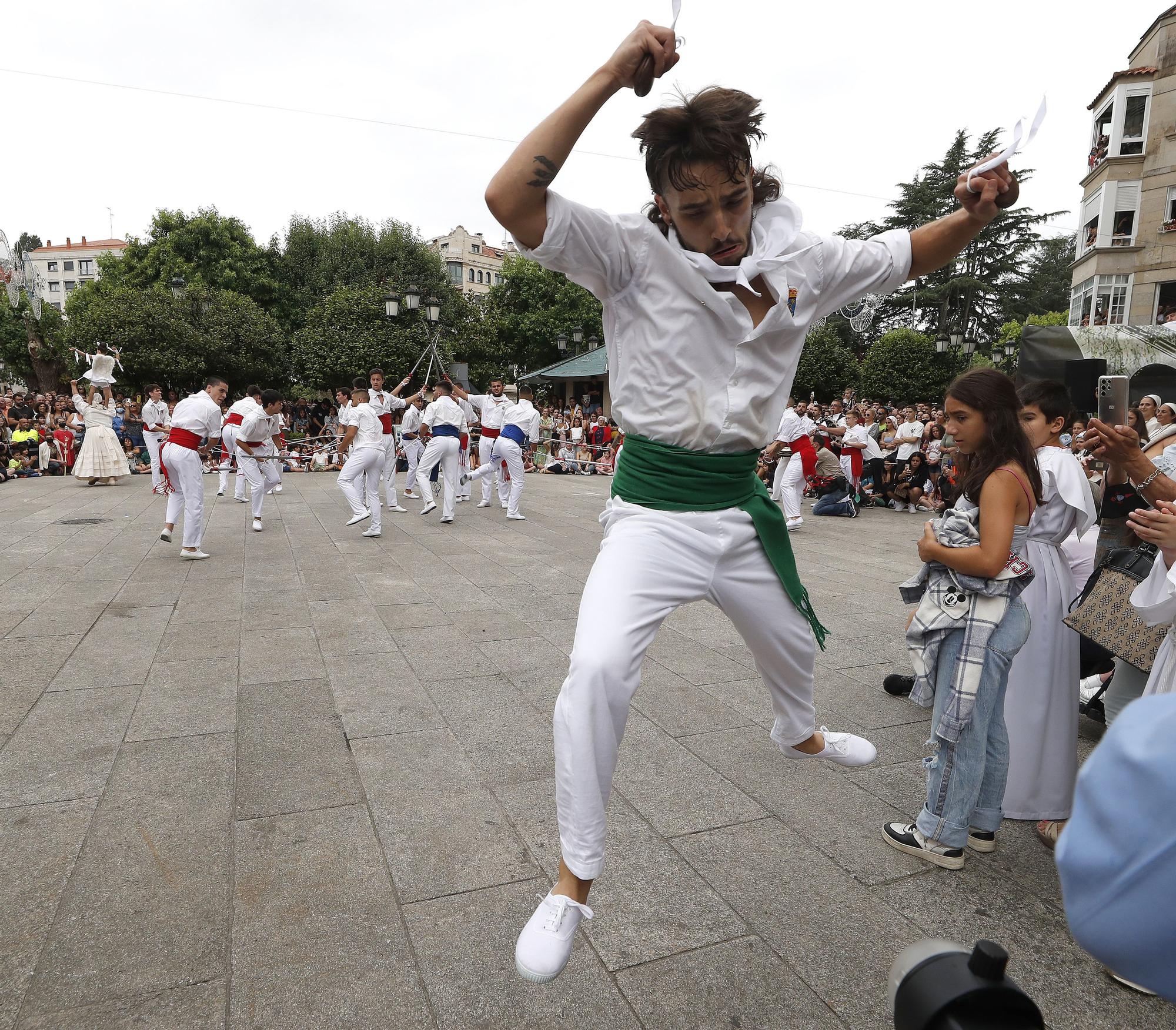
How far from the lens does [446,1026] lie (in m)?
1.97

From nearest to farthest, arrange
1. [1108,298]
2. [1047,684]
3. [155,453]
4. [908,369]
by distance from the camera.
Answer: [1047,684]
[155,453]
[1108,298]
[908,369]

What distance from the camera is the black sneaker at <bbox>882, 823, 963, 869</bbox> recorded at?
271 cm

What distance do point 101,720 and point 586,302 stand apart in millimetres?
36521

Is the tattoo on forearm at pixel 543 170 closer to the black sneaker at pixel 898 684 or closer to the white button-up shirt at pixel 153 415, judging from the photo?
the black sneaker at pixel 898 684

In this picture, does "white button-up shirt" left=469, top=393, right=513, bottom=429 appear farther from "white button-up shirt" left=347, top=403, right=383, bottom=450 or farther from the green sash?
the green sash

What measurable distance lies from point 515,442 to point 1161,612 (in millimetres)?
10349

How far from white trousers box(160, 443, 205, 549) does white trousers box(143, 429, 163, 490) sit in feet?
22.3

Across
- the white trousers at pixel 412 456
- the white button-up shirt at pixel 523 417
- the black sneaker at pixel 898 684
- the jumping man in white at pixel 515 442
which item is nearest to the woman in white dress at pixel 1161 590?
the black sneaker at pixel 898 684

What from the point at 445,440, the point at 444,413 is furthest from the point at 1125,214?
the point at 445,440

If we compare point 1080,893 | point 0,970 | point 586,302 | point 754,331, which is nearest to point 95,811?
point 0,970

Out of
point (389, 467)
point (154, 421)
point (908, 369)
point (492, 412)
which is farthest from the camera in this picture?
point (908, 369)

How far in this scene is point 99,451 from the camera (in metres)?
16.5

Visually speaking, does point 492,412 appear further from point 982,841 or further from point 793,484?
point 982,841

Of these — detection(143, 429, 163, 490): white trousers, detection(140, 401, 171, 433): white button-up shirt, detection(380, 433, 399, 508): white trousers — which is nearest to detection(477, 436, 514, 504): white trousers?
detection(380, 433, 399, 508): white trousers
